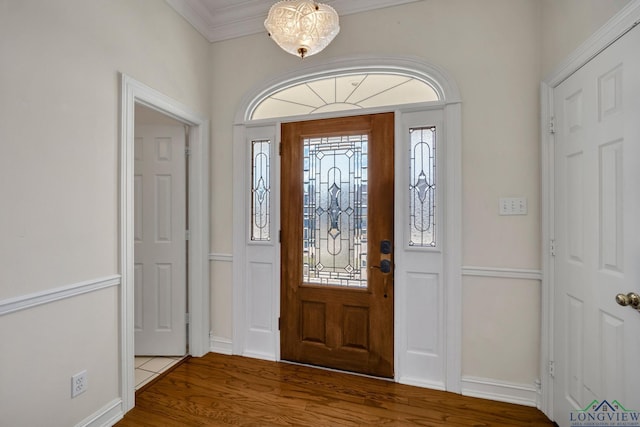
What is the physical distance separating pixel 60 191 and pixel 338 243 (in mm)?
1814

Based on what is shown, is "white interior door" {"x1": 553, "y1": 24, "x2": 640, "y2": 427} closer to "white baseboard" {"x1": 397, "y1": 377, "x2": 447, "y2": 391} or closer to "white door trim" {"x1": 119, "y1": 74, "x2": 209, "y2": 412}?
"white baseboard" {"x1": 397, "y1": 377, "x2": 447, "y2": 391}

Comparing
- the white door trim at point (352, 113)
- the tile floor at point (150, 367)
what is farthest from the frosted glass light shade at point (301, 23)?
the tile floor at point (150, 367)

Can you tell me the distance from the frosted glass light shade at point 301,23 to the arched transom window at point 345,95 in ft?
2.24

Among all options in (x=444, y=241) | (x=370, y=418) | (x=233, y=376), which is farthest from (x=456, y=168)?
(x=233, y=376)

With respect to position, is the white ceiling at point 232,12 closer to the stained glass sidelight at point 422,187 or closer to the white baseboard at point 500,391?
the stained glass sidelight at point 422,187

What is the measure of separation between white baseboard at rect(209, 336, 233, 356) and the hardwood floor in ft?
0.96

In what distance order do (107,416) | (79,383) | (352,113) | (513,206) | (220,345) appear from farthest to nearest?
(220,345) < (352,113) < (513,206) < (107,416) < (79,383)

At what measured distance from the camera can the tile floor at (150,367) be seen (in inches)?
91.0

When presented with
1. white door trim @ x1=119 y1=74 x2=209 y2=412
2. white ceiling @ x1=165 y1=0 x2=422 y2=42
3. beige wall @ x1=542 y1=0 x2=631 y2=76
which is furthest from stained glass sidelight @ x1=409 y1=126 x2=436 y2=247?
white door trim @ x1=119 y1=74 x2=209 y2=412

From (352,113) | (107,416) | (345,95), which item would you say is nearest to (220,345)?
(107,416)

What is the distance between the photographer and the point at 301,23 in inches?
69.4

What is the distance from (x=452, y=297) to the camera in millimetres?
2158

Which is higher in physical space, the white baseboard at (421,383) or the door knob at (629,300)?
the door knob at (629,300)

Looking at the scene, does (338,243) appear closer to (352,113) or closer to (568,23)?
(352,113)
